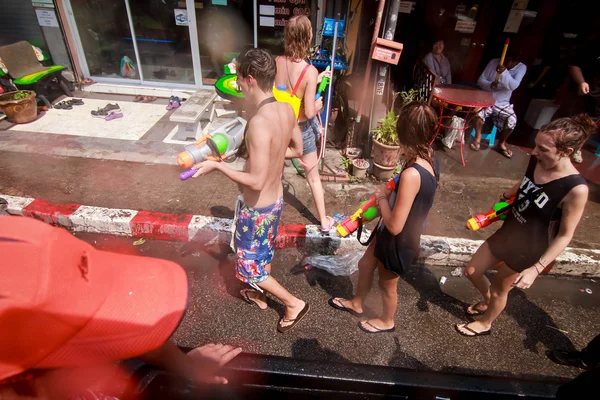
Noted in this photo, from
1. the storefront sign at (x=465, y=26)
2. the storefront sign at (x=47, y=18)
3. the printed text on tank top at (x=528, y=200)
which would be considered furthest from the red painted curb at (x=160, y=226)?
the storefront sign at (x=465, y=26)

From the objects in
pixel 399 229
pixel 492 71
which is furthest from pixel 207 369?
pixel 492 71

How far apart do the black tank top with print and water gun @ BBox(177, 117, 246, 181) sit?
6.82ft

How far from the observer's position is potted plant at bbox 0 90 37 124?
558 centimetres

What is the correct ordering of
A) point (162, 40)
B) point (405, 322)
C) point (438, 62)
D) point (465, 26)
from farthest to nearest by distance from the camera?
point (162, 40) → point (465, 26) → point (438, 62) → point (405, 322)

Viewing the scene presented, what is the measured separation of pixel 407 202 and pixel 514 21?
247 inches

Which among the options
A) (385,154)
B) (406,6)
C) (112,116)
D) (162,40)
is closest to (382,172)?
(385,154)

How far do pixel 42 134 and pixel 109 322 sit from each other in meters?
6.09

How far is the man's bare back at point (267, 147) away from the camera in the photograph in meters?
2.08

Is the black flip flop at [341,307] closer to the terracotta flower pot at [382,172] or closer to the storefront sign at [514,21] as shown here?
the terracotta flower pot at [382,172]

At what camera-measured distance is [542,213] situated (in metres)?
2.19

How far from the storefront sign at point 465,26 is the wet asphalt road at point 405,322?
5022mm

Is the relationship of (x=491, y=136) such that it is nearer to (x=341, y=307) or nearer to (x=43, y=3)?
(x=341, y=307)

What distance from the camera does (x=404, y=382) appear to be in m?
1.23

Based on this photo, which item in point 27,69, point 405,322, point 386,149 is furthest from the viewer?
point 27,69
